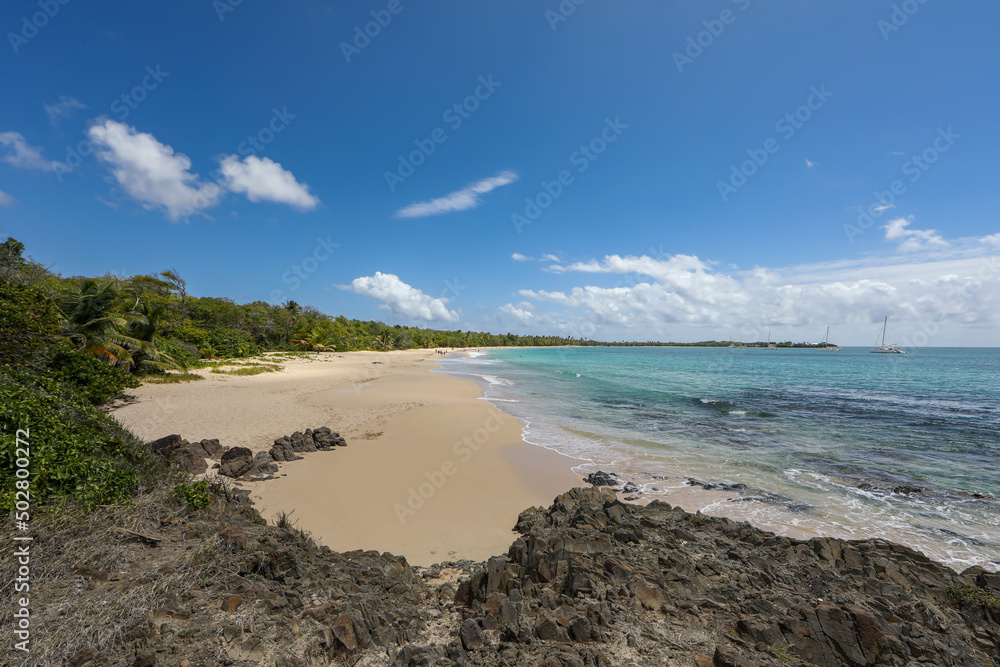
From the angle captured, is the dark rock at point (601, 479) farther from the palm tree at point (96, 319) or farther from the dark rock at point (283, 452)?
the palm tree at point (96, 319)

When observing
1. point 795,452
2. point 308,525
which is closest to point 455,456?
point 308,525

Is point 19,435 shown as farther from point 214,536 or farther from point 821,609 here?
point 821,609

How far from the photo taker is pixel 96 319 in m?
16.1

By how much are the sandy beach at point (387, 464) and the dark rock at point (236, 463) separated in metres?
0.62

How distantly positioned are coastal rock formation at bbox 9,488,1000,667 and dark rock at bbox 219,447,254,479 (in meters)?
4.05

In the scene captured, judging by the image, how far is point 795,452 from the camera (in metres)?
13.1

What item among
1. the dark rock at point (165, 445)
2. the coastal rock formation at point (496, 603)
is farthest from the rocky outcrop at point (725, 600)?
the dark rock at point (165, 445)

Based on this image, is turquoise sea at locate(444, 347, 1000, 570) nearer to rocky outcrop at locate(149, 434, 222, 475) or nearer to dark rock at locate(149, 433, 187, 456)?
rocky outcrop at locate(149, 434, 222, 475)

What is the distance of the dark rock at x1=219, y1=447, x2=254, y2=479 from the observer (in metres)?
8.77

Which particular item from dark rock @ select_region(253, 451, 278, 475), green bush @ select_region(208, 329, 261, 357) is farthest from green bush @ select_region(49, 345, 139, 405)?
green bush @ select_region(208, 329, 261, 357)

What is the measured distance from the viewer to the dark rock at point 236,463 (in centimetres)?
877

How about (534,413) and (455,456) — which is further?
(534,413)

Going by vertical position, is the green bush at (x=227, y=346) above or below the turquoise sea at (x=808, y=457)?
above

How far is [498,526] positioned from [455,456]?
4.18 metres
